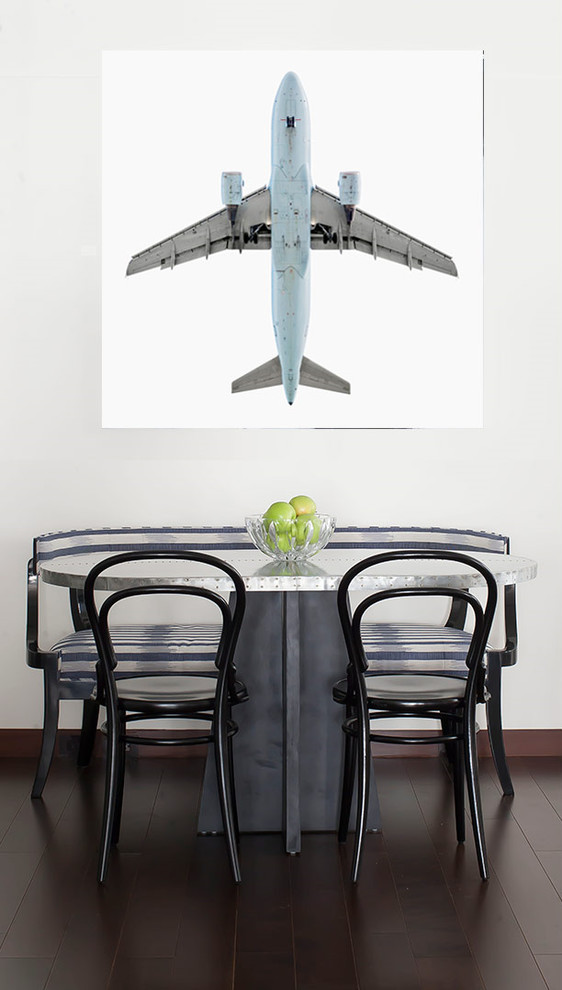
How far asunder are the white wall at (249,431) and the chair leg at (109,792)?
1187 millimetres

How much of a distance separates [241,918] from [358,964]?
1.08 feet

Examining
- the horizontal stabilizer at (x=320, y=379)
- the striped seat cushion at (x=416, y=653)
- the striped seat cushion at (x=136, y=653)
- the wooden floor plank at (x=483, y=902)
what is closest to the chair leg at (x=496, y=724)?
the wooden floor plank at (x=483, y=902)

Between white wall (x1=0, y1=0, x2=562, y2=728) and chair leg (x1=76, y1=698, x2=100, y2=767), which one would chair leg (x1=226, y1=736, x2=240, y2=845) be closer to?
chair leg (x1=76, y1=698, x2=100, y2=767)

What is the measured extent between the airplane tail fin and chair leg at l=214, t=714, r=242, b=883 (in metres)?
→ 1.48

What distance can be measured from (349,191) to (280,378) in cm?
73

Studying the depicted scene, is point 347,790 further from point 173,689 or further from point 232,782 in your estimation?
point 173,689

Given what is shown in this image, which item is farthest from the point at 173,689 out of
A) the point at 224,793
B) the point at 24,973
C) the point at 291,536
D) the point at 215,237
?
the point at 215,237

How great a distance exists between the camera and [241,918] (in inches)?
88.8

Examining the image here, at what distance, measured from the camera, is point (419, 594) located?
7.65 ft

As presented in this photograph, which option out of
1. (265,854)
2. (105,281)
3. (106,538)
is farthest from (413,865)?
(105,281)

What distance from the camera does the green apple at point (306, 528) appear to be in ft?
8.88

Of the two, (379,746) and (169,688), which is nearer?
(169,688)

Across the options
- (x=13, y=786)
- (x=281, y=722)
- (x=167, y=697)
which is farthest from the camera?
(x=13, y=786)

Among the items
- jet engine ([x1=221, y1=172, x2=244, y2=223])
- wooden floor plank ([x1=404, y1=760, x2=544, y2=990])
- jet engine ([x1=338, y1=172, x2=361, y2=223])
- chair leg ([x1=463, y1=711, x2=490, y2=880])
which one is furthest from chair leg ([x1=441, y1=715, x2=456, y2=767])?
jet engine ([x1=221, y1=172, x2=244, y2=223])
